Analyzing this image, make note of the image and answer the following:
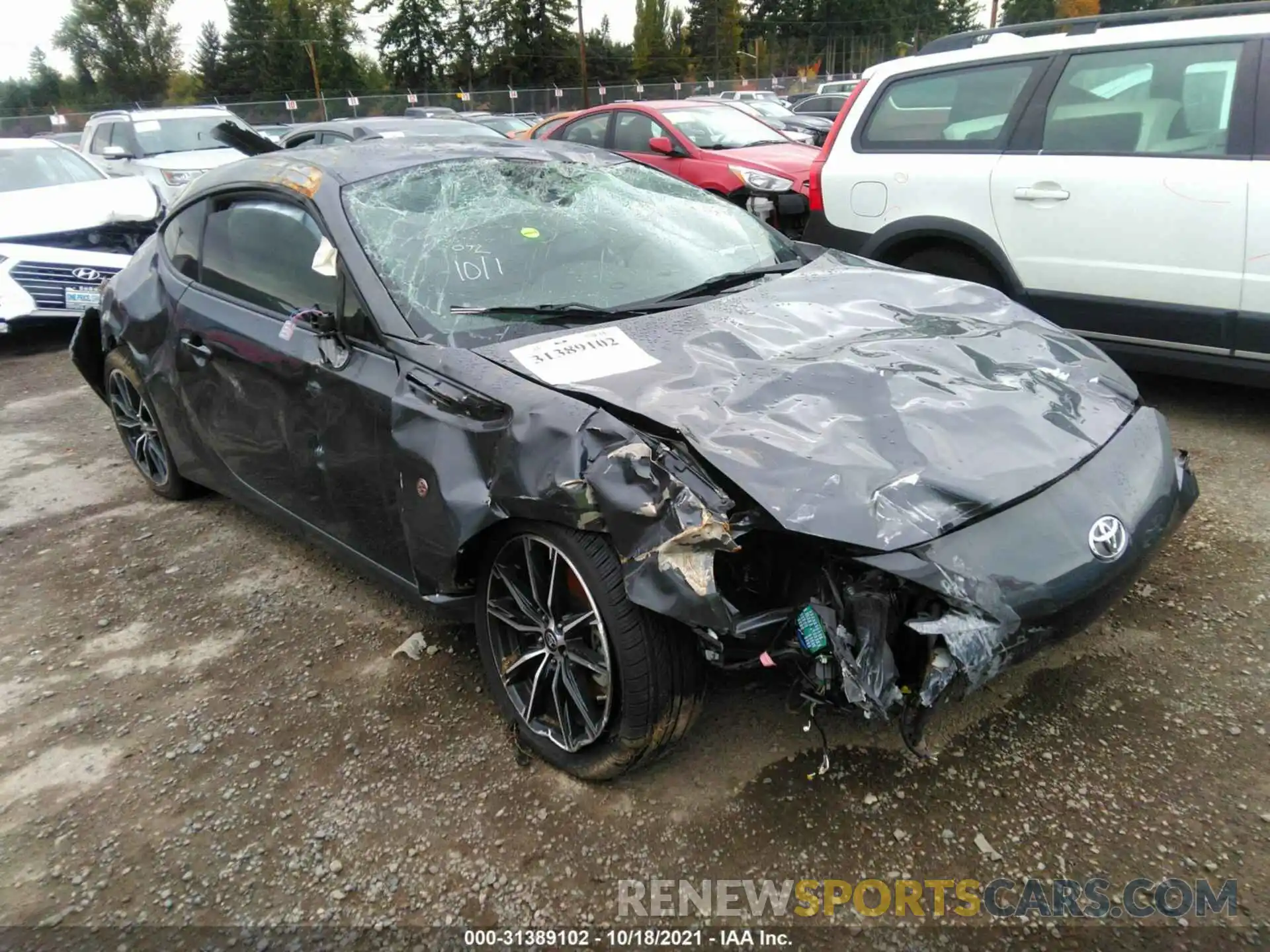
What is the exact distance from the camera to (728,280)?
3.23m

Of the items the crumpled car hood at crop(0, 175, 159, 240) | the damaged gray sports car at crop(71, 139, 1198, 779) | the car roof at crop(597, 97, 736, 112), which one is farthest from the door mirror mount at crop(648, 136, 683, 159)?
the damaged gray sports car at crop(71, 139, 1198, 779)

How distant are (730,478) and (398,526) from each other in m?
1.16

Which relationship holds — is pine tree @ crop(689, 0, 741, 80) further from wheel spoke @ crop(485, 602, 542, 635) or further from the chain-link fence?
wheel spoke @ crop(485, 602, 542, 635)

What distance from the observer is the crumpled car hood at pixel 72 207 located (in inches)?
285

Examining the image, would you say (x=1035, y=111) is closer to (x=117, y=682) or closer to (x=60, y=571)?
(x=117, y=682)

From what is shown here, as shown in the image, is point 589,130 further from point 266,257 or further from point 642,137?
point 266,257

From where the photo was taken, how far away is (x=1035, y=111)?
4.59 meters

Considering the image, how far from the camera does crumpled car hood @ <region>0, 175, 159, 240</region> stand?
723 centimetres

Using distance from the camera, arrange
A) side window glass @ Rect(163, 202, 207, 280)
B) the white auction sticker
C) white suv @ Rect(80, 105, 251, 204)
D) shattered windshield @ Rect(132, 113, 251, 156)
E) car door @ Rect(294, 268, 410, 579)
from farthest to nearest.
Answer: shattered windshield @ Rect(132, 113, 251, 156), white suv @ Rect(80, 105, 251, 204), side window glass @ Rect(163, 202, 207, 280), car door @ Rect(294, 268, 410, 579), the white auction sticker

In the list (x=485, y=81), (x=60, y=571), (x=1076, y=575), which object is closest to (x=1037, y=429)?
(x=1076, y=575)

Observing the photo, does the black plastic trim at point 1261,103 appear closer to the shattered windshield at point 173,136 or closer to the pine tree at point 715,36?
the shattered windshield at point 173,136

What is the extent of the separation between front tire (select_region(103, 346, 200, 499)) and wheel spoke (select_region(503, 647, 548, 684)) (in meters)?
2.46

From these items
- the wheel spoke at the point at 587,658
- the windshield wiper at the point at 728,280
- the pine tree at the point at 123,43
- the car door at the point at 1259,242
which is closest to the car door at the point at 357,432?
the wheel spoke at the point at 587,658

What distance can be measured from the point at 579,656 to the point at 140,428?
3175 millimetres
